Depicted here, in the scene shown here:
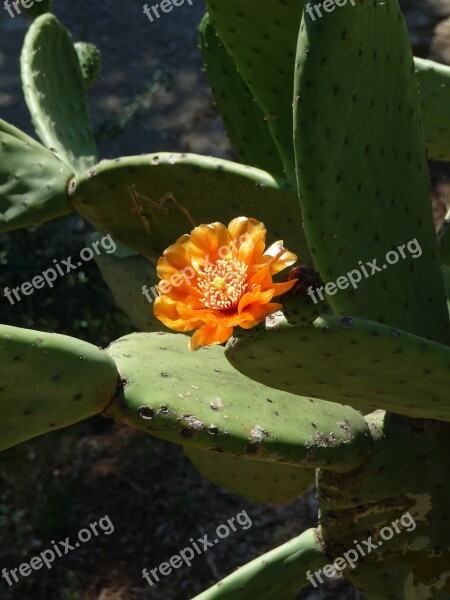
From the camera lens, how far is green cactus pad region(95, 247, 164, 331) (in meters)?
2.36

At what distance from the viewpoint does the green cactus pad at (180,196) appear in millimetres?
1813

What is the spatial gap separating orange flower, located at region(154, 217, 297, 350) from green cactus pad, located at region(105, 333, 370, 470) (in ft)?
0.78

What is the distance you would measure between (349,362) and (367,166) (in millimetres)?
363

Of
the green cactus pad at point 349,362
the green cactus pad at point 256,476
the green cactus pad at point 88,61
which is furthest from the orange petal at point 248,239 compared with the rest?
the green cactus pad at point 88,61

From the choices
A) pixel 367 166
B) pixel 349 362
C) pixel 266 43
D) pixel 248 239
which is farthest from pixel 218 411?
pixel 266 43

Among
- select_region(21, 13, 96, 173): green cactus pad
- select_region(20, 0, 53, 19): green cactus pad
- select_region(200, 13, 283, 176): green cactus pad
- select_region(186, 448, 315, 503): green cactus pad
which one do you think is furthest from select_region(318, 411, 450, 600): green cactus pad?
select_region(20, 0, 53, 19): green cactus pad

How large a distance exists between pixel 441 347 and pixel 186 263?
1.26 ft

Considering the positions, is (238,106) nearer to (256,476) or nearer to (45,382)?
(256,476)

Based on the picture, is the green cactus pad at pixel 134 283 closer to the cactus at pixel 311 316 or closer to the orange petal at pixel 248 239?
the cactus at pixel 311 316

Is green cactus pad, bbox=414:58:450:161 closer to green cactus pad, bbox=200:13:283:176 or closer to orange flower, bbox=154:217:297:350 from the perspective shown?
green cactus pad, bbox=200:13:283:176

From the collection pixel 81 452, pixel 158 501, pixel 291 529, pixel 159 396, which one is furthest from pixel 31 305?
pixel 159 396

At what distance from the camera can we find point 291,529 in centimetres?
298

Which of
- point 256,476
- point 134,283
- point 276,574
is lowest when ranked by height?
point 256,476

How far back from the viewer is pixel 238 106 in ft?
7.74
